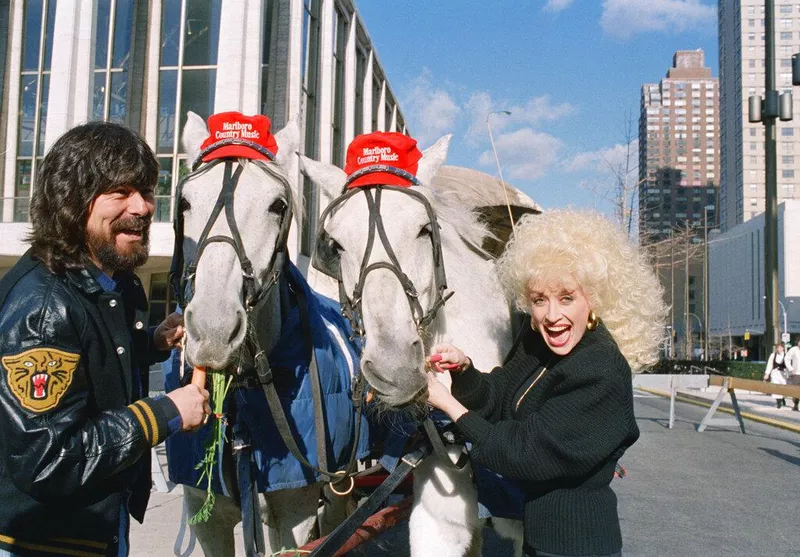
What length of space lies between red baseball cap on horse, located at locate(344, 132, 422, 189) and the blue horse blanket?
0.53 meters

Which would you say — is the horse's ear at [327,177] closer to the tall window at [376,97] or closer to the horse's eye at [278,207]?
the horse's eye at [278,207]

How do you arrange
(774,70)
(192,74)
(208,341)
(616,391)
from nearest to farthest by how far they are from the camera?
(208,341) → (616,391) → (774,70) → (192,74)

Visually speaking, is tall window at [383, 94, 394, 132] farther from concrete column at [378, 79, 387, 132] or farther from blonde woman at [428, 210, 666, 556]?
blonde woman at [428, 210, 666, 556]

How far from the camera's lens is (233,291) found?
2.23 m

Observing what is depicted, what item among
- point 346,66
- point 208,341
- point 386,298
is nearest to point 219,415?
point 208,341

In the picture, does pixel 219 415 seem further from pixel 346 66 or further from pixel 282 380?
pixel 346 66

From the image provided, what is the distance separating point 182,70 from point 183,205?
18.7m

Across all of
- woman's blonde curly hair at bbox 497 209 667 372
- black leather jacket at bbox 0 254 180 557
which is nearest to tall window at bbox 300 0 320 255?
woman's blonde curly hair at bbox 497 209 667 372

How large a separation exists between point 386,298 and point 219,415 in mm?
709

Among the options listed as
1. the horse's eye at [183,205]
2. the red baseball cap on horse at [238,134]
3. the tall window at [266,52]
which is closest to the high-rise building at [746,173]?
the tall window at [266,52]

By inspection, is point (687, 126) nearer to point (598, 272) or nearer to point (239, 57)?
point (239, 57)

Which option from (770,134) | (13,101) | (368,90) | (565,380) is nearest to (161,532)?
(565,380)

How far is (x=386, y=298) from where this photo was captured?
7.78 feet

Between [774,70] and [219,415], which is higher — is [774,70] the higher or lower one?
the higher one
